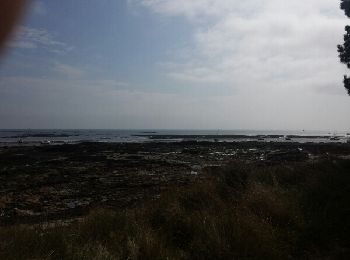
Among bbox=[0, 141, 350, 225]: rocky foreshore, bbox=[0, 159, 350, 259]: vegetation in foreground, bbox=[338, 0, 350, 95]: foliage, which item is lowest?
bbox=[0, 141, 350, 225]: rocky foreshore

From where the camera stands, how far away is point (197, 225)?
7.10 m

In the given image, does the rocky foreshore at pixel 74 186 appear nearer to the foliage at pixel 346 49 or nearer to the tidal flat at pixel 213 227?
the tidal flat at pixel 213 227

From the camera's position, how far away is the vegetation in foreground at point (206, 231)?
6.19 m

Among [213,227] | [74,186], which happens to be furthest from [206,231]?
[74,186]

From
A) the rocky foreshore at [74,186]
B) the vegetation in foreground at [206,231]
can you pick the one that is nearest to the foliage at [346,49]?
the rocky foreshore at [74,186]

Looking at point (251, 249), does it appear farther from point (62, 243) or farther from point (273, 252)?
point (62, 243)

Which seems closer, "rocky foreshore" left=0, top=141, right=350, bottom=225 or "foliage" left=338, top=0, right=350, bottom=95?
"rocky foreshore" left=0, top=141, right=350, bottom=225

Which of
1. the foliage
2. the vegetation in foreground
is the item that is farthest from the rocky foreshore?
the foliage

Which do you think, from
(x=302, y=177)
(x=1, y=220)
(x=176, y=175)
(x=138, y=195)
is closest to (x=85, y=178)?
(x=176, y=175)

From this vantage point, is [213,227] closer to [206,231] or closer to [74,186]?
[206,231]

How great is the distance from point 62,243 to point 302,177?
8762 mm

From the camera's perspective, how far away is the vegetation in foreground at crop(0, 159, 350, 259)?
6188 mm

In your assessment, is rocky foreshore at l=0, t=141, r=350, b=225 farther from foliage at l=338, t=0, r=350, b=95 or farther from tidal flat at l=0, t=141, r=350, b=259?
foliage at l=338, t=0, r=350, b=95

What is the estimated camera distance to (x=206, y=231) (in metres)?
6.76
